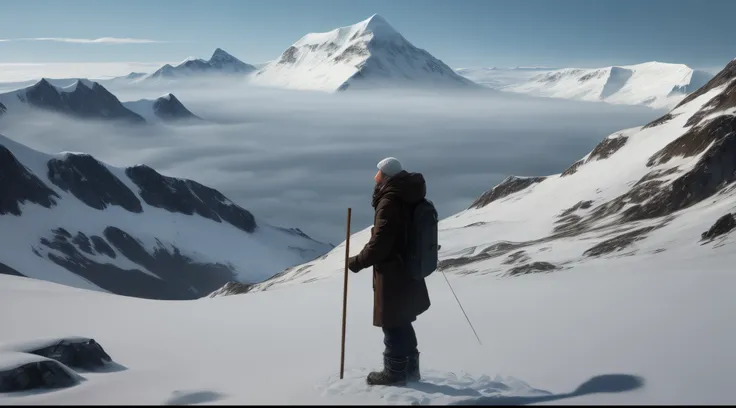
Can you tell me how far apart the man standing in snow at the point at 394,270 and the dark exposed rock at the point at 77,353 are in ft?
18.9

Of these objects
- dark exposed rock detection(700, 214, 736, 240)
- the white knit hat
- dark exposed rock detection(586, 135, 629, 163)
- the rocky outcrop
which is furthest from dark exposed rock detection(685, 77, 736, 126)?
the rocky outcrop

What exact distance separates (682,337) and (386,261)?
4.91 metres

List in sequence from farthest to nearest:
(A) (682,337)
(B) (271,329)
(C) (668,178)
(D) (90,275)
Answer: (D) (90,275) < (C) (668,178) < (B) (271,329) < (A) (682,337)

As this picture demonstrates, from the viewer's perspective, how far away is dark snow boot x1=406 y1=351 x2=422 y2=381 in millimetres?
9664

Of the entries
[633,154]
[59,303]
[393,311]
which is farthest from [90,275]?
[393,311]

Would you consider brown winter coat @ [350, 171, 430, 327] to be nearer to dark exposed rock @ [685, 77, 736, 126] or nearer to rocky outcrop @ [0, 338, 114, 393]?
rocky outcrop @ [0, 338, 114, 393]

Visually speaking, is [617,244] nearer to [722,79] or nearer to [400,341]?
[400,341]

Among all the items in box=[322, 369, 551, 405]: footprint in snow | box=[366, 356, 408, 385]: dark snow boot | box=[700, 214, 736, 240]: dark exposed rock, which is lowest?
box=[322, 369, 551, 405]: footprint in snow

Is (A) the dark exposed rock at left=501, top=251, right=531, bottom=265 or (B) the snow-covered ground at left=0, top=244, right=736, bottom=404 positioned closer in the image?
(B) the snow-covered ground at left=0, top=244, right=736, bottom=404

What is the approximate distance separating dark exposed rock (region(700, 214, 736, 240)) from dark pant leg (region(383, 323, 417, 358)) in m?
22.3

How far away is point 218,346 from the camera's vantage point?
547 inches

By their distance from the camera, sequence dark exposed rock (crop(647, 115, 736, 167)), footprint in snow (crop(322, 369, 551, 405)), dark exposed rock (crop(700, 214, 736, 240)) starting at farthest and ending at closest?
dark exposed rock (crop(647, 115, 736, 167))
dark exposed rock (crop(700, 214, 736, 240))
footprint in snow (crop(322, 369, 551, 405))

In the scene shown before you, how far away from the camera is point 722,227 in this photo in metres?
28.5

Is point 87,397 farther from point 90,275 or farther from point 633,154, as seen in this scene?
point 90,275
